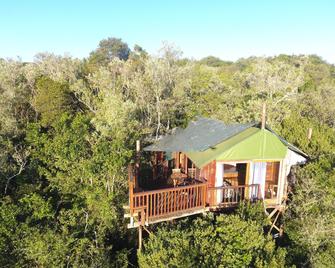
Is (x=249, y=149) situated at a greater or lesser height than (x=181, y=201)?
greater

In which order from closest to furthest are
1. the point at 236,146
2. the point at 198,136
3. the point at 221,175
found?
the point at 236,146, the point at 221,175, the point at 198,136

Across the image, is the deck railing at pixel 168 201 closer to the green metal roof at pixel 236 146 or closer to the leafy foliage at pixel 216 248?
the green metal roof at pixel 236 146

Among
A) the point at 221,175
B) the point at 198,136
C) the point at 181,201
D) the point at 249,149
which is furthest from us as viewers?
the point at 198,136

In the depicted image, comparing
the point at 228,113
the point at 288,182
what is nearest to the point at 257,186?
the point at 288,182

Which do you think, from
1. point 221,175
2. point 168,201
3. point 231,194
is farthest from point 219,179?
point 168,201

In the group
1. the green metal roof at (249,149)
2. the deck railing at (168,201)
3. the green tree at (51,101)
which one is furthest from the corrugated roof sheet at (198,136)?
the green tree at (51,101)

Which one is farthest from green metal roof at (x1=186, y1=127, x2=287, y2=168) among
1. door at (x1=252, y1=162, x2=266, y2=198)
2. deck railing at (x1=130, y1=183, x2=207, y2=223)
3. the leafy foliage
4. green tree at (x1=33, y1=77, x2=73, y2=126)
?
green tree at (x1=33, y1=77, x2=73, y2=126)

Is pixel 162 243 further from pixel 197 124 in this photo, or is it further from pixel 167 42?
pixel 167 42

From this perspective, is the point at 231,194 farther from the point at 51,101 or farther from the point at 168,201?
the point at 51,101

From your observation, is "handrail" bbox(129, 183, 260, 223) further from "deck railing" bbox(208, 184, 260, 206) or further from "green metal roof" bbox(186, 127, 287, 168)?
"green metal roof" bbox(186, 127, 287, 168)
